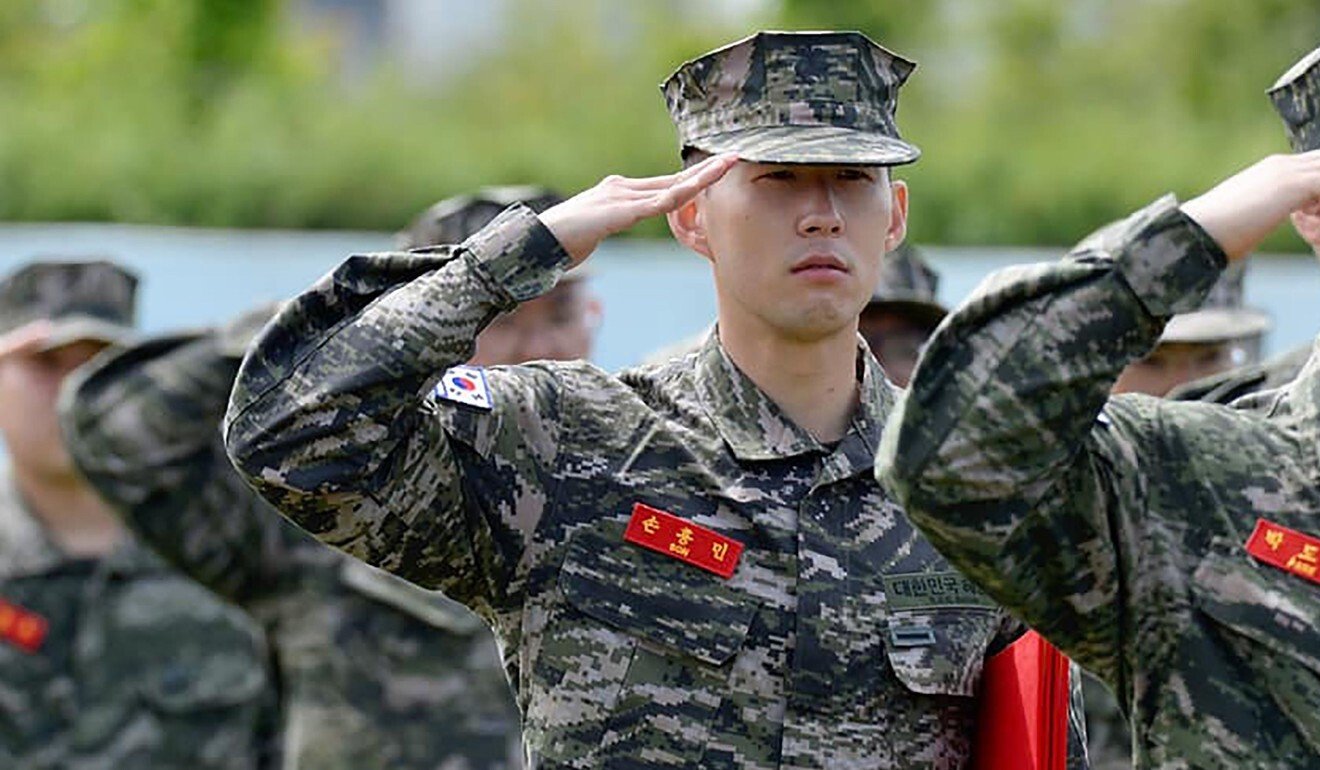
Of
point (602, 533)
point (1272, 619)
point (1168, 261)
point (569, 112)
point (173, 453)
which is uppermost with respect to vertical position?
point (1168, 261)

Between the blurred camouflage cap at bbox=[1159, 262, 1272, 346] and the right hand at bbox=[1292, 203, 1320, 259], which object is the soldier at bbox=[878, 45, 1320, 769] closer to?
the right hand at bbox=[1292, 203, 1320, 259]

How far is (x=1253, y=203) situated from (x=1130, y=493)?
0.44 m

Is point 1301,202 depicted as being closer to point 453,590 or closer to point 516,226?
point 516,226

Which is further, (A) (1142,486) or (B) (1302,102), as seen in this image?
(B) (1302,102)

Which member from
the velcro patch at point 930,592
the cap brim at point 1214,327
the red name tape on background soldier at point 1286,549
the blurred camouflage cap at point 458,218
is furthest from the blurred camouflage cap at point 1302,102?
the cap brim at point 1214,327

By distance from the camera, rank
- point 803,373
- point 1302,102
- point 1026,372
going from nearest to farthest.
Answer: point 1026,372 → point 1302,102 → point 803,373

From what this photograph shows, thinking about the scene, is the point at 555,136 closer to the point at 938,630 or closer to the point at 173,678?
the point at 173,678

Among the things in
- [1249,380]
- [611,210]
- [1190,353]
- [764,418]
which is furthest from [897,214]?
[1190,353]

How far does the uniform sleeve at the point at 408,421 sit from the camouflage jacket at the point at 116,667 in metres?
3.93

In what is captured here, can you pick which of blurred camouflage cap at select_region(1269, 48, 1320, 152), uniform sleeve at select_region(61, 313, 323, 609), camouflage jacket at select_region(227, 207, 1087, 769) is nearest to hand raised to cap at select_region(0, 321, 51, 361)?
uniform sleeve at select_region(61, 313, 323, 609)

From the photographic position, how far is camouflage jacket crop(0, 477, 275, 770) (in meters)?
8.23

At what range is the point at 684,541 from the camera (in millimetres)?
4461

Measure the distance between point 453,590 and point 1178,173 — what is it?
1103 centimetres

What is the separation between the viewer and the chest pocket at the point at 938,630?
4.40m
